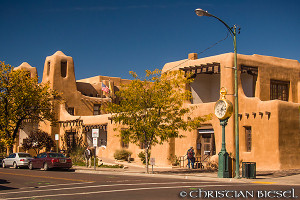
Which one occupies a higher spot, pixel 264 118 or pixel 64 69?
pixel 64 69

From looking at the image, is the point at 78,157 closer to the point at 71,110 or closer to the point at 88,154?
the point at 88,154

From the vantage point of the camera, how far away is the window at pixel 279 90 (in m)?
32.5

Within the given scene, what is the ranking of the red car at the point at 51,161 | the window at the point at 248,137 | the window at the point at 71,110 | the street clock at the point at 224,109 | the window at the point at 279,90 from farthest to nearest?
the window at the point at 71,110, the window at the point at 279,90, the window at the point at 248,137, the red car at the point at 51,161, the street clock at the point at 224,109

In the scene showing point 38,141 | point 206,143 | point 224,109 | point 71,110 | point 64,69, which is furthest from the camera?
point 64,69

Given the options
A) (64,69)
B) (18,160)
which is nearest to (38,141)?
(64,69)

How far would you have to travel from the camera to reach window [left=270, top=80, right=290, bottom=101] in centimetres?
3253

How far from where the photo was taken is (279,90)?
32812 mm

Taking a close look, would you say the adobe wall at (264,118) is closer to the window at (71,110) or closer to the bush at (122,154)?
the bush at (122,154)

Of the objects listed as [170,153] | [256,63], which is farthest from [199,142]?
[256,63]

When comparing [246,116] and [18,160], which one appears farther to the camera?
[18,160]

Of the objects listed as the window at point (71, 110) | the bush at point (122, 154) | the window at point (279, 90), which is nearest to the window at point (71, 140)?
the window at point (71, 110)

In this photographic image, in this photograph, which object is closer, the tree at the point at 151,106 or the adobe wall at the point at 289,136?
the tree at the point at 151,106

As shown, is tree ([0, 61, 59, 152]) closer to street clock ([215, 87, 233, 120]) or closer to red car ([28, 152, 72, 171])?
red car ([28, 152, 72, 171])

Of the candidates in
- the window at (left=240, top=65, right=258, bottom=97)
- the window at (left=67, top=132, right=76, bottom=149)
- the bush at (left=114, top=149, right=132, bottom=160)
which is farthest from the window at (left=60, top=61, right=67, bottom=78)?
the window at (left=240, top=65, right=258, bottom=97)
